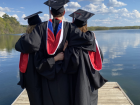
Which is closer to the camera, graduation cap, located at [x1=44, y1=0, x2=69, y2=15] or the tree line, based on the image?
graduation cap, located at [x1=44, y1=0, x2=69, y2=15]

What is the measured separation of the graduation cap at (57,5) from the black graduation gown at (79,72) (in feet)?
1.39

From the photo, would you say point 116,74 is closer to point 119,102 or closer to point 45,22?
point 119,102

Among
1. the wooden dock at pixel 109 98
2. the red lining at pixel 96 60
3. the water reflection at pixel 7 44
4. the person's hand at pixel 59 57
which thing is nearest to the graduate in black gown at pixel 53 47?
the person's hand at pixel 59 57

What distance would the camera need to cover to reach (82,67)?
1.71 metres

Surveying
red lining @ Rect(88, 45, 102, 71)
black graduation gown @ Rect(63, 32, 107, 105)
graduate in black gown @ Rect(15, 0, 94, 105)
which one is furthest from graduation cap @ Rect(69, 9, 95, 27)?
red lining @ Rect(88, 45, 102, 71)

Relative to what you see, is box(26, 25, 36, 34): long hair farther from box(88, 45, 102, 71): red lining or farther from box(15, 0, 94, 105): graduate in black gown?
box(88, 45, 102, 71): red lining

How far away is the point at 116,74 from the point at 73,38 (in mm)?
5272

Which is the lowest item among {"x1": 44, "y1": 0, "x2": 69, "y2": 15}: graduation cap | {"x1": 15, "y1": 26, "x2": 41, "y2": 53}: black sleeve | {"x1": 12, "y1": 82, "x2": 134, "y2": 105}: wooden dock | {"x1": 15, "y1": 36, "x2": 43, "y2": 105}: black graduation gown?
{"x1": 12, "y1": 82, "x2": 134, "y2": 105}: wooden dock

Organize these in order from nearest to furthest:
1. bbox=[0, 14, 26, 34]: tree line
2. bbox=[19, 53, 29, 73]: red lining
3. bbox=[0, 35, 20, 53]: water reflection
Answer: bbox=[19, 53, 29, 73]: red lining → bbox=[0, 35, 20, 53]: water reflection → bbox=[0, 14, 26, 34]: tree line

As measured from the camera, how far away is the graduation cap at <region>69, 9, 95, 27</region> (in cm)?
176

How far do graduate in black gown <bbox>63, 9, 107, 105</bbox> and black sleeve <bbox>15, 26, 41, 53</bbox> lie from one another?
38 centimetres

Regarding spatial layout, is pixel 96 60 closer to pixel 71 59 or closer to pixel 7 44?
pixel 71 59

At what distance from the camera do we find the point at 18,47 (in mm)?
1713

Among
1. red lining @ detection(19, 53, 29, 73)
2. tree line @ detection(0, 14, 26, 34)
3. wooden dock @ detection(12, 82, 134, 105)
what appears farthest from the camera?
tree line @ detection(0, 14, 26, 34)
